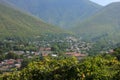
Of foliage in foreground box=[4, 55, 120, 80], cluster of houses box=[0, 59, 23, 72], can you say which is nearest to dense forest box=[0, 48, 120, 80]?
foliage in foreground box=[4, 55, 120, 80]

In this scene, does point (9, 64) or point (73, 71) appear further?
point (9, 64)

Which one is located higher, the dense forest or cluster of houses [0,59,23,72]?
cluster of houses [0,59,23,72]

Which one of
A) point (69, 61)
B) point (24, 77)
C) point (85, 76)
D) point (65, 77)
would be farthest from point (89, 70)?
point (24, 77)

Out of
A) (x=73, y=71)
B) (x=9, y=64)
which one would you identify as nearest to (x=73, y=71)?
(x=73, y=71)

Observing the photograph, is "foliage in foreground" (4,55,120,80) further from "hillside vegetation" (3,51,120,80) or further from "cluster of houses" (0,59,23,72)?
"cluster of houses" (0,59,23,72)

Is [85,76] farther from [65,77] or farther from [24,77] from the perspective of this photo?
[24,77]

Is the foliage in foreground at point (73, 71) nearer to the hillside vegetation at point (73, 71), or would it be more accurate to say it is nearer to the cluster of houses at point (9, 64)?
the hillside vegetation at point (73, 71)

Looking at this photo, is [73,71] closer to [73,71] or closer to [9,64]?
[73,71]

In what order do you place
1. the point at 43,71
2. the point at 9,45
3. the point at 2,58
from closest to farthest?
the point at 43,71
the point at 2,58
the point at 9,45
